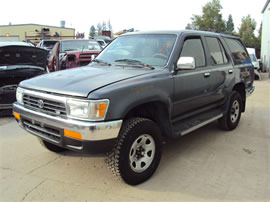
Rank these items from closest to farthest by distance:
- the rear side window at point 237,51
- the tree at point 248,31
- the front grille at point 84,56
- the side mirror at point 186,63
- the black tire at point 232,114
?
the side mirror at point 186,63
the black tire at point 232,114
the rear side window at point 237,51
the front grille at point 84,56
the tree at point 248,31

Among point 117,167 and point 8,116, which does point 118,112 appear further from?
point 8,116

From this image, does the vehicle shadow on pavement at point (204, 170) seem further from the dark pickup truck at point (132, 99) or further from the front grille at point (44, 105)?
the front grille at point (44, 105)

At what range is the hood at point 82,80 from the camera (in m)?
2.79

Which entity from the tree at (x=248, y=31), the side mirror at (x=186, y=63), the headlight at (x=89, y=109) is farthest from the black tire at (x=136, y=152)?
the tree at (x=248, y=31)

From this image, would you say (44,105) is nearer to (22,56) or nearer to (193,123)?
(193,123)

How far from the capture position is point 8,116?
6.34m

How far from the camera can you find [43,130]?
9.83ft

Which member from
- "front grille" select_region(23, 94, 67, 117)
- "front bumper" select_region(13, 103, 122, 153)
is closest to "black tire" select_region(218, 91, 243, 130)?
"front bumper" select_region(13, 103, 122, 153)

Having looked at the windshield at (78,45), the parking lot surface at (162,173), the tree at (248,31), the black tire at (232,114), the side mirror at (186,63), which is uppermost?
the tree at (248,31)

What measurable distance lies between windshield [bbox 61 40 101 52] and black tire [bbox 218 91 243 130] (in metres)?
5.82

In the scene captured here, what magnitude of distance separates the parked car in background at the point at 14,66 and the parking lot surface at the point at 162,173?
1.73m

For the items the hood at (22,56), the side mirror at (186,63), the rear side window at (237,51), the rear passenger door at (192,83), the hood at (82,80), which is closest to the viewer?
the hood at (82,80)

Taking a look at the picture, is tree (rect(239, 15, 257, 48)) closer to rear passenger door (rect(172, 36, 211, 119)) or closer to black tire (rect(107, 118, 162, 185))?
rear passenger door (rect(172, 36, 211, 119))

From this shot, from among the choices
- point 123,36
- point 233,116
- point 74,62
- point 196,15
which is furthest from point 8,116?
point 196,15
